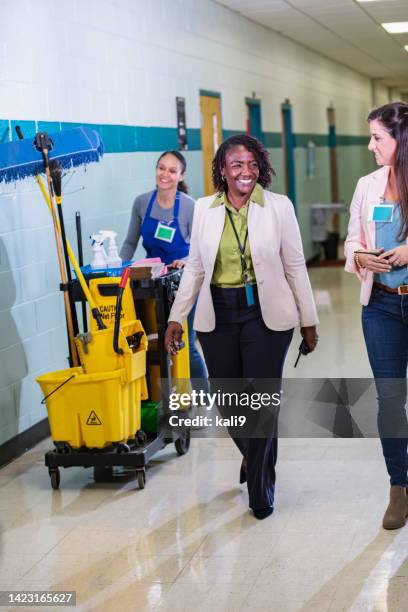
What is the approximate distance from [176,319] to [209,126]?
529 cm

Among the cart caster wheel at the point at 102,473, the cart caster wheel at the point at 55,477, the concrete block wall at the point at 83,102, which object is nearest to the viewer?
the cart caster wheel at the point at 55,477

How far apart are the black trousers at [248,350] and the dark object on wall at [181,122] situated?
4.42 m

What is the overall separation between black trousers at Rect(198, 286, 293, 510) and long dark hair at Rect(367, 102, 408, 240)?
65 cm

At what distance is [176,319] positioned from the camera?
3.99 metres

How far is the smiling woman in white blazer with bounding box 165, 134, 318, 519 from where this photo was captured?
3.76 m

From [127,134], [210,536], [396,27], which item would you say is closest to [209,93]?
[127,134]

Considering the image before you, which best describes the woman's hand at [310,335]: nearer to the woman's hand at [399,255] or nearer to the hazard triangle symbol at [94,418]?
the woman's hand at [399,255]

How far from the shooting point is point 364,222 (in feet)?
12.0

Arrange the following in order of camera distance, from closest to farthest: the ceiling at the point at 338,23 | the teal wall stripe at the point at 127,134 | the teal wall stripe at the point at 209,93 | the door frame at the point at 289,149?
the teal wall stripe at the point at 127,134 → the teal wall stripe at the point at 209,93 → the ceiling at the point at 338,23 → the door frame at the point at 289,149

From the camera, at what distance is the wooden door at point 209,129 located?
8.80 meters

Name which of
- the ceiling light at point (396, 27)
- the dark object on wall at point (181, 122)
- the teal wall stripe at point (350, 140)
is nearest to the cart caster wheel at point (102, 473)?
the dark object on wall at point (181, 122)

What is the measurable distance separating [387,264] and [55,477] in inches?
75.6

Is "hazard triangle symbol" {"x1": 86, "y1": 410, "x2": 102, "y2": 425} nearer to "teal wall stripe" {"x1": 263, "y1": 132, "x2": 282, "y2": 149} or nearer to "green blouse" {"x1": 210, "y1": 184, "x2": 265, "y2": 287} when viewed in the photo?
"green blouse" {"x1": 210, "y1": 184, "x2": 265, "y2": 287}

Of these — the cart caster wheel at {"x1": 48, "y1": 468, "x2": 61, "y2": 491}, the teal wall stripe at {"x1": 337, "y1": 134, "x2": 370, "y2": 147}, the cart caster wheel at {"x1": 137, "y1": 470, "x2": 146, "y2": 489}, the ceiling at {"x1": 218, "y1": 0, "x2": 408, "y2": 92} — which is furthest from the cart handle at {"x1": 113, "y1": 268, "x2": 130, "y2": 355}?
the teal wall stripe at {"x1": 337, "y1": 134, "x2": 370, "y2": 147}
